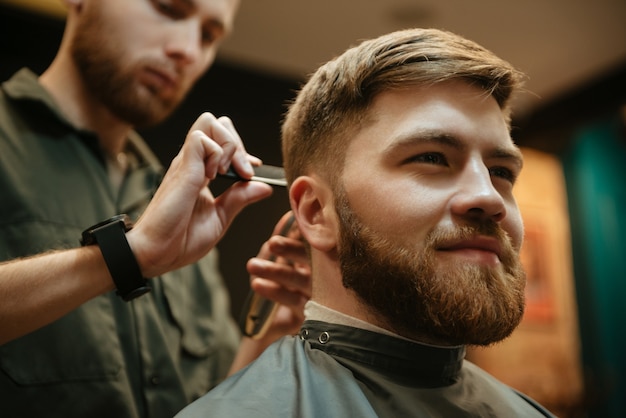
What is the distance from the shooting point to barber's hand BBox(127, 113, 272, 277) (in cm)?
134

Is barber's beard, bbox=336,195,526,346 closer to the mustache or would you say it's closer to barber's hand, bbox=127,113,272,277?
the mustache

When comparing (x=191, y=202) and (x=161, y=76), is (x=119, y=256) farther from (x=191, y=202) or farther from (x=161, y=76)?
(x=161, y=76)

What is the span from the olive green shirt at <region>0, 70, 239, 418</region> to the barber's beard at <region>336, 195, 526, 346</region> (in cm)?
74

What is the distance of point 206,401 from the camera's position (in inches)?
47.8

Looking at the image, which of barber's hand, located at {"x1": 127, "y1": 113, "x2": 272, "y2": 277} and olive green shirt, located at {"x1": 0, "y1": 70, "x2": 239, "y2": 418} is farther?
olive green shirt, located at {"x1": 0, "y1": 70, "x2": 239, "y2": 418}

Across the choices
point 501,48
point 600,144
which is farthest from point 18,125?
point 600,144

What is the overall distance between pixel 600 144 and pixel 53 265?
15.7 feet

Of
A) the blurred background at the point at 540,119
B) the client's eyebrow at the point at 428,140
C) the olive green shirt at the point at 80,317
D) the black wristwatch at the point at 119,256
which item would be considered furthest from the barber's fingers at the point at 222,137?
the blurred background at the point at 540,119

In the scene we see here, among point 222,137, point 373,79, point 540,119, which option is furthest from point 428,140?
point 540,119

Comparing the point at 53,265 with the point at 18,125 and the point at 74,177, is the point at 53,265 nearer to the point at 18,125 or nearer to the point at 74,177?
the point at 74,177

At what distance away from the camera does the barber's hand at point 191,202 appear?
4.38 feet

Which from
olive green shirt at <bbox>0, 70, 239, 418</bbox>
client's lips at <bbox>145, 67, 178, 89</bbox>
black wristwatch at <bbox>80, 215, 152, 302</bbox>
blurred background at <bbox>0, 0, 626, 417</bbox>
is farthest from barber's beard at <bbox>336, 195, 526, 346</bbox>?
blurred background at <bbox>0, 0, 626, 417</bbox>

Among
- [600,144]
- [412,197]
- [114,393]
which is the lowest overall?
[600,144]

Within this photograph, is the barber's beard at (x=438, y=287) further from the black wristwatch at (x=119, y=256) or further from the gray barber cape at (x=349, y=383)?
the black wristwatch at (x=119, y=256)
